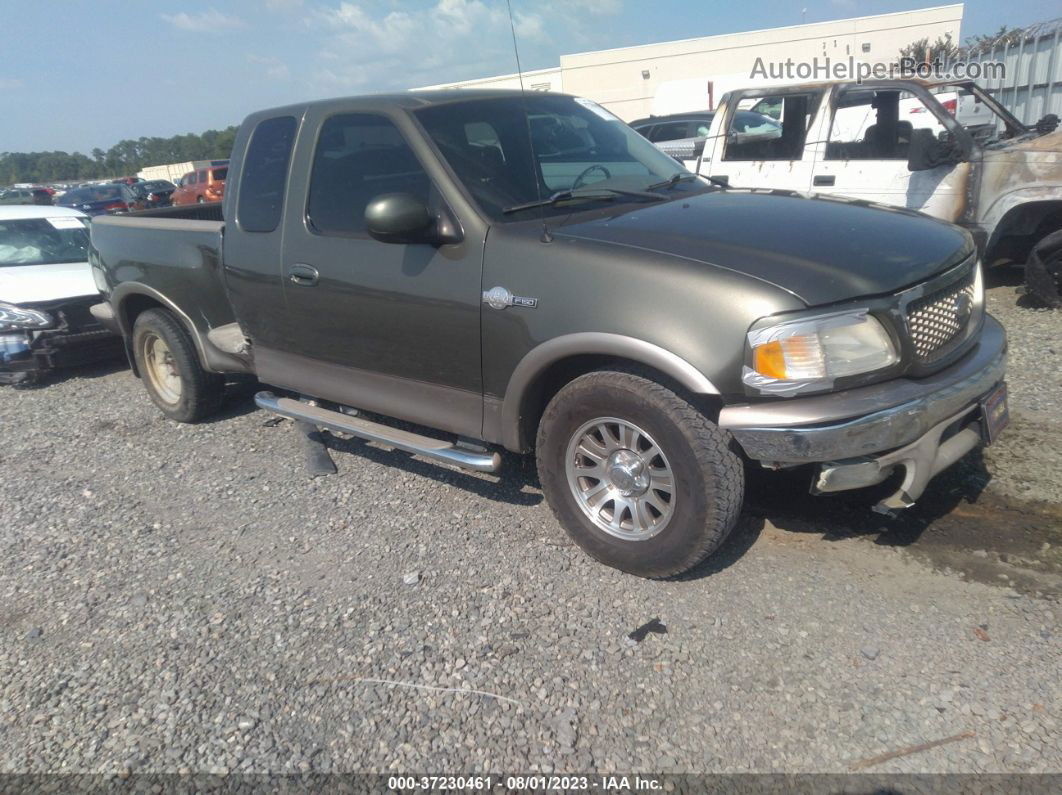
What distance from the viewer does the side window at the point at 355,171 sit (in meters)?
3.83

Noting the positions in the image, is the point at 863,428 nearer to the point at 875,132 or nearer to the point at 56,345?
the point at 875,132

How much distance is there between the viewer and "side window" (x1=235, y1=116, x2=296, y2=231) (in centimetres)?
436

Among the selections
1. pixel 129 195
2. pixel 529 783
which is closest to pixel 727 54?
pixel 129 195

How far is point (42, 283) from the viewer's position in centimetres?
744

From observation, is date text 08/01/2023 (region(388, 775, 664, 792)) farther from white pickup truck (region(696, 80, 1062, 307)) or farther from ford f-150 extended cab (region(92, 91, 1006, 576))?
white pickup truck (region(696, 80, 1062, 307))

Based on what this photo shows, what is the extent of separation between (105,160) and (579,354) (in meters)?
102

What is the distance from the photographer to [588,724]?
261 centimetres

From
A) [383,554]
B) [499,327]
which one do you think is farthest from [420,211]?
[383,554]

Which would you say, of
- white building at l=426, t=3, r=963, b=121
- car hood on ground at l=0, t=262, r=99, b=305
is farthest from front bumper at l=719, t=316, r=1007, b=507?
white building at l=426, t=3, r=963, b=121

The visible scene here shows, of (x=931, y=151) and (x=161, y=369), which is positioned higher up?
(x=931, y=151)

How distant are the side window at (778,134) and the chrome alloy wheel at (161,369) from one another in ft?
17.7

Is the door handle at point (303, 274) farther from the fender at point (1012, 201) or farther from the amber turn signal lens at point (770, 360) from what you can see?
the fender at point (1012, 201)

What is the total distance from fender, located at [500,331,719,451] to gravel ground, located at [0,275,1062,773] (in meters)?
0.64

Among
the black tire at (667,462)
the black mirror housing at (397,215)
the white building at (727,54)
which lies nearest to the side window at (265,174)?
the black mirror housing at (397,215)
